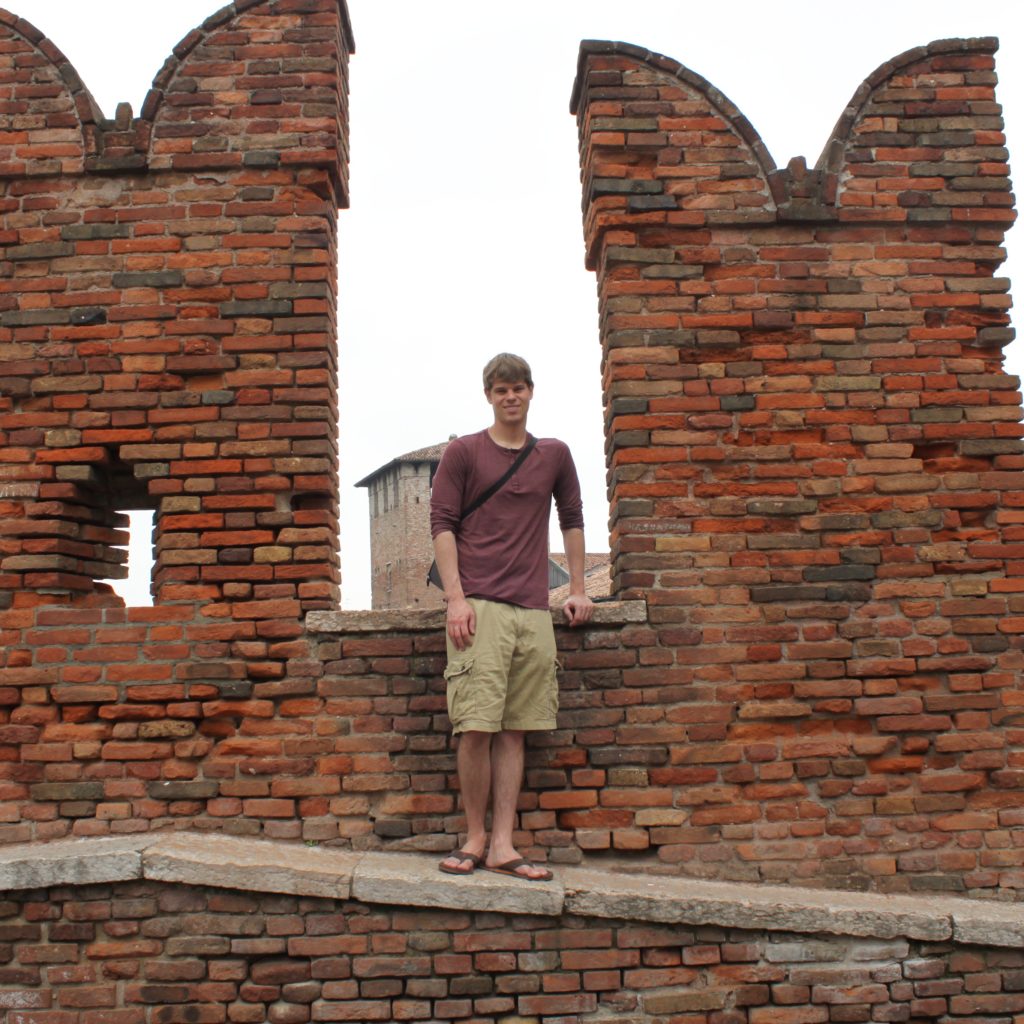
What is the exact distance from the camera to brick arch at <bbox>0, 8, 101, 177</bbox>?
4746 mm

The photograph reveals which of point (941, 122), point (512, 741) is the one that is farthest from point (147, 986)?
point (941, 122)

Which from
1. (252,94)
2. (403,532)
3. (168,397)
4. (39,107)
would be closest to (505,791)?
(168,397)

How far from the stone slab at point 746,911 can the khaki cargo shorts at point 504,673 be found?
0.66 metres

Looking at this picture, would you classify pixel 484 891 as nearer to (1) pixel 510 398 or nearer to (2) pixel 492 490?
(2) pixel 492 490

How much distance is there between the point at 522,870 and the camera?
3986 millimetres

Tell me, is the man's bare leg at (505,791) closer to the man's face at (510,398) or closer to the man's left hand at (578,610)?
the man's left hand at (578,610)

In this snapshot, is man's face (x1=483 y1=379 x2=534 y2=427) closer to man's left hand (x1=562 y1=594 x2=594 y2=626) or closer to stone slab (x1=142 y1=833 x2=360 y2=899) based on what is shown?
man's left hand (x1=562 y1=594 x2=594 y2=626)

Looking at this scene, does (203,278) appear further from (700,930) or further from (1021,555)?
(1021,555)

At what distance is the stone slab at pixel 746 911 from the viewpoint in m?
3.89

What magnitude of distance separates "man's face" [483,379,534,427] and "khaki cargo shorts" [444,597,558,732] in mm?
753

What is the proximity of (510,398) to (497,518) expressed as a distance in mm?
486

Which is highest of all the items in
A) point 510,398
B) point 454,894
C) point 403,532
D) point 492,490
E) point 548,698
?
point 403,532

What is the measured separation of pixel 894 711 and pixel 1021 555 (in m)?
0.91

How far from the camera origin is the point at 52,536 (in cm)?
454
